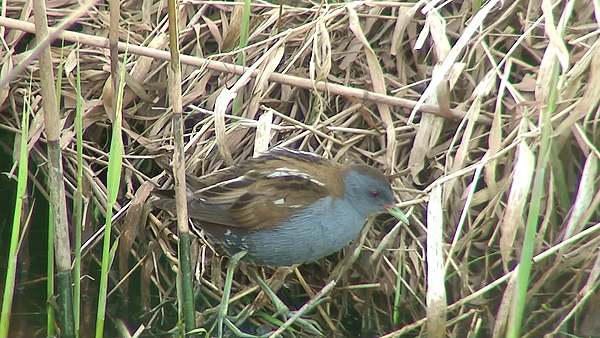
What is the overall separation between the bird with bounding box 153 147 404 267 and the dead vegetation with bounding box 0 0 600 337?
6.6 inches

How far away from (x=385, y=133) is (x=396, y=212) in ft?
1.46

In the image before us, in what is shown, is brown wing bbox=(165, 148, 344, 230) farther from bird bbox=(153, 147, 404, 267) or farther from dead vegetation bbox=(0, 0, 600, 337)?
dead vegetation bbox=(0, 0, 600, 337)

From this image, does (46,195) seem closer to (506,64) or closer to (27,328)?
(27,328)

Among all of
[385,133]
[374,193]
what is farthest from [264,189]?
[385,133]

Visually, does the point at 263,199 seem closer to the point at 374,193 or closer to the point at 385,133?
the point at 374,193

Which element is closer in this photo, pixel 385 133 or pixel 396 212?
pixel 396 212

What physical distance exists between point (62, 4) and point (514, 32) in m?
2.10

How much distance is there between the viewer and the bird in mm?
3006

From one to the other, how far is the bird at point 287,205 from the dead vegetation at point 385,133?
6.6 inches

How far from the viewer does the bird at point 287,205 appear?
118 inches

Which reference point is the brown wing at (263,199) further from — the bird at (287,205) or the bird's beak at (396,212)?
the bird's beak at (396,212)

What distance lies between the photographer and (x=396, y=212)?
3.03 m

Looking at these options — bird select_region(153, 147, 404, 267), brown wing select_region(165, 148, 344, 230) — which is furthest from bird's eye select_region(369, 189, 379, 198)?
brown wing select_region(165, 148, 344, 230)

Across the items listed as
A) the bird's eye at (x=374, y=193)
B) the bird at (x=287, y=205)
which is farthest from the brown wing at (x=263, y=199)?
the bird's eye at (x=374, y=193)
